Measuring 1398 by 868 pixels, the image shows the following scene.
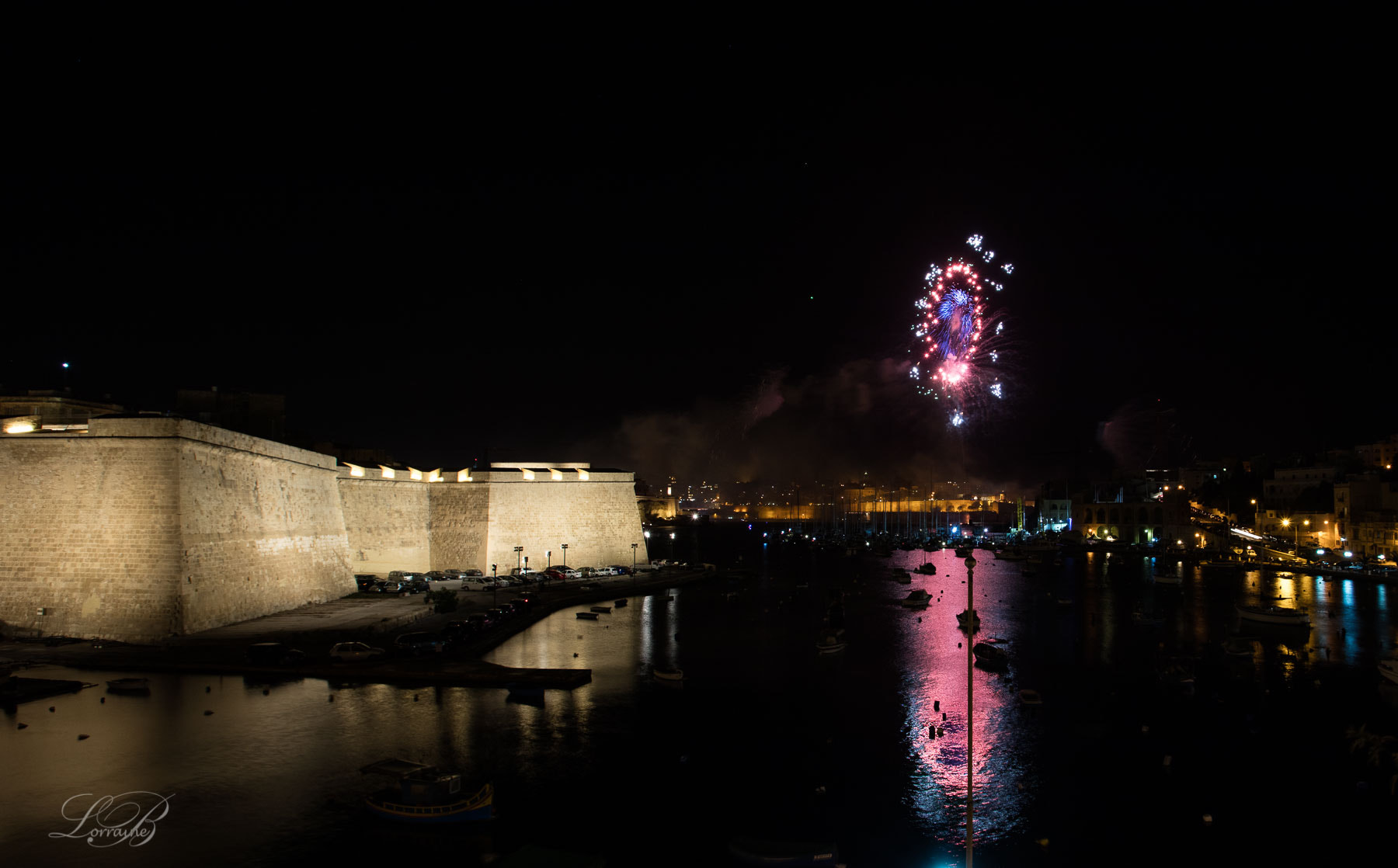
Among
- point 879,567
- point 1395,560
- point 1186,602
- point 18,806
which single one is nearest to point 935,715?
point 18,806

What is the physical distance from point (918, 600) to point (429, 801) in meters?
26.4

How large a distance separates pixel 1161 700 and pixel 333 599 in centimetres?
2224

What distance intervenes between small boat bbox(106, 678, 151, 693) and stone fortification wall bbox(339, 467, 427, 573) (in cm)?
1288

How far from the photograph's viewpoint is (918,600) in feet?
109

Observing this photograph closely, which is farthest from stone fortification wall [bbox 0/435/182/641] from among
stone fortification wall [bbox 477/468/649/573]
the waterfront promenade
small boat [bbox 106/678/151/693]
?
stone fortification wall [bbox 477/468/649/573]

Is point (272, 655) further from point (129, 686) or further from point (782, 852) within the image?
point (782, 852)

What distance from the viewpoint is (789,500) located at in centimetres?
15925

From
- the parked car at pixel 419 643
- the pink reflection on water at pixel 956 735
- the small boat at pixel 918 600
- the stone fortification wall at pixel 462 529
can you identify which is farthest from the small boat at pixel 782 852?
the small boat at pixel 918 600

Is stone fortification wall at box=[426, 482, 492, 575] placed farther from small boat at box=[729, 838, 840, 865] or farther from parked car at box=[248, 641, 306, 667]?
small boat at box=[729, 838, 840, 865]

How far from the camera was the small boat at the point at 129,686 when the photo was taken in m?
14.2

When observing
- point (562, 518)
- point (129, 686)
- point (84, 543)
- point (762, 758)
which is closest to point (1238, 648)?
point (762, 758)

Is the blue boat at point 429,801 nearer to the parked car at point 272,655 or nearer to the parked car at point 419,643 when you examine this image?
the parked car at point 272,655

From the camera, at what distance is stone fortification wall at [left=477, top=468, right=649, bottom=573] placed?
31453mm

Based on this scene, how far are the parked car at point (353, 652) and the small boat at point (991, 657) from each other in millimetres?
14677
